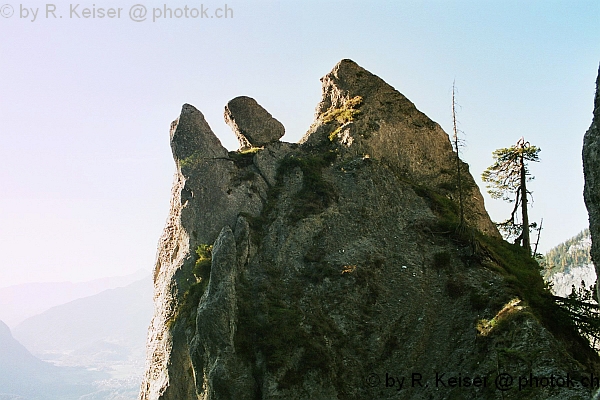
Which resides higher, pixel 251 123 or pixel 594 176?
pixel 251 123

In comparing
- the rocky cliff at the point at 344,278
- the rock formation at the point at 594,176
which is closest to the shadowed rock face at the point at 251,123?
the rocky cliff at the point at 344,278

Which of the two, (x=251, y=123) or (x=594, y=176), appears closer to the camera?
(x=594, y=176)

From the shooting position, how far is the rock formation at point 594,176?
15078mm

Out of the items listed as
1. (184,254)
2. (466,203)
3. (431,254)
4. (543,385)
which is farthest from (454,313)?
(184,254)

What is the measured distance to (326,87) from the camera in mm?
49969

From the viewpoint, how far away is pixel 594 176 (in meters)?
15.3

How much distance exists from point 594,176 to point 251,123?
33976 millimetres

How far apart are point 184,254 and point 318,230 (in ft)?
29.3

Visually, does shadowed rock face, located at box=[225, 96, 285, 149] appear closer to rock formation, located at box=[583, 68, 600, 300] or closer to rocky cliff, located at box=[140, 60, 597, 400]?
rocky cliff, located at box=[140, 60, 597, 400]

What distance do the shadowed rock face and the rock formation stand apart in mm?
30826

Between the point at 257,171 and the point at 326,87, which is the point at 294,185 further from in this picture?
the point at 326,87

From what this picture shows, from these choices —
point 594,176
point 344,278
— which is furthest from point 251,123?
point 594,176

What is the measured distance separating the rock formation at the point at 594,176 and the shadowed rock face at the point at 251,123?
3083cm

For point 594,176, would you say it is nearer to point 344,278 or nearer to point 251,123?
point 344,278
